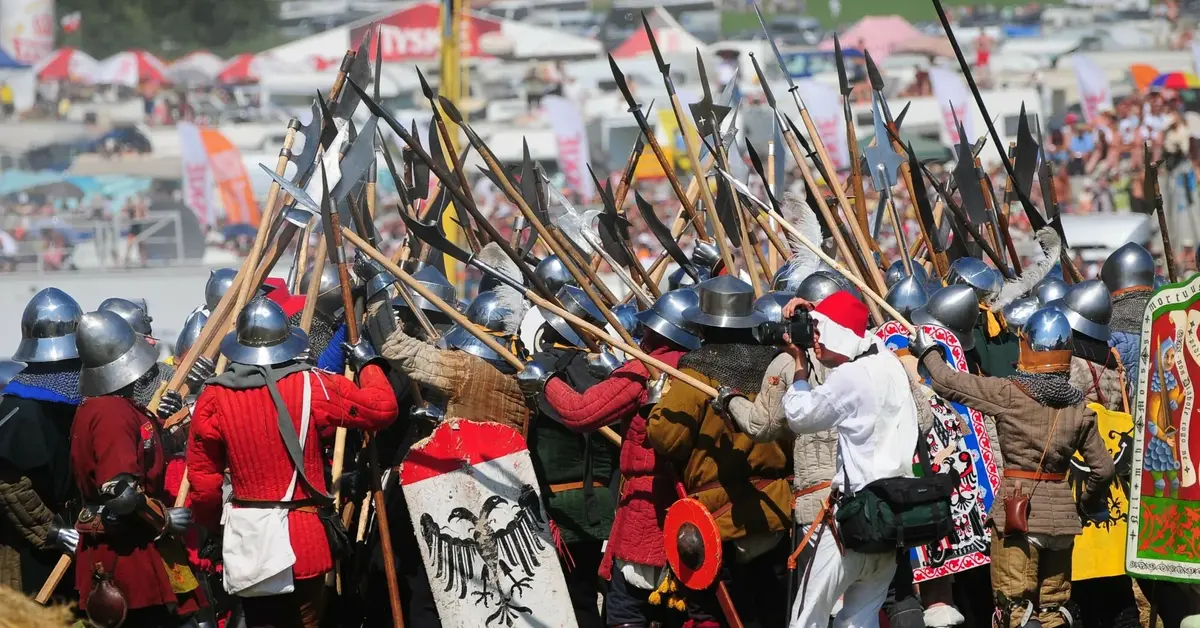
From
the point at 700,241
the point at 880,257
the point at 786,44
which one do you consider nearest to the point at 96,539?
the point at 700,241

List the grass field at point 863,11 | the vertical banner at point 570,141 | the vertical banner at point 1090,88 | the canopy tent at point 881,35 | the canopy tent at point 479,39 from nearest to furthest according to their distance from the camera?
the vertical banner at point 570,141 < the vertical banner at point 1090,88 < the canopy tent at point 881,35 < the canopy tent at point 479,39 < the grass field at point 863,11

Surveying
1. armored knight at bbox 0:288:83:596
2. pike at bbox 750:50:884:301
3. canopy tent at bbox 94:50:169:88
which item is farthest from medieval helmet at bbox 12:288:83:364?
canopy tent at bbox 94:50:169:88

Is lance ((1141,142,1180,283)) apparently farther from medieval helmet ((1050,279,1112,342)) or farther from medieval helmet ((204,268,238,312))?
medieval helmet ((204,268,238,312))

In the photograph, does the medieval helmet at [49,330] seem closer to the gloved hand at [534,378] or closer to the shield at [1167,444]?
the gloved hand at [534,378]

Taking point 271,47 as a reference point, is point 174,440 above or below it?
above

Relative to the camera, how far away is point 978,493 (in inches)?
247

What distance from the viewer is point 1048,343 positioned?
633 centimetres

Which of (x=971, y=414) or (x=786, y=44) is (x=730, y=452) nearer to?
(x=971, y=414)

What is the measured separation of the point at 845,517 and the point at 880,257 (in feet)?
12.7

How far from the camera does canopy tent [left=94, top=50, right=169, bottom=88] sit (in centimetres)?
3678

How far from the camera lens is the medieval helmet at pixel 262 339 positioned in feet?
18.6

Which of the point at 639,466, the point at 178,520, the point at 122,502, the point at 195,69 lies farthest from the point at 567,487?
the point at 195,69

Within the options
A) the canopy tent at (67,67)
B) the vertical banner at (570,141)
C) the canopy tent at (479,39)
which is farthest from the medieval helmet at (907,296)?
the canopy tent at (67,67)

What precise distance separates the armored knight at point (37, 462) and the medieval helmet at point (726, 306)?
247cm
